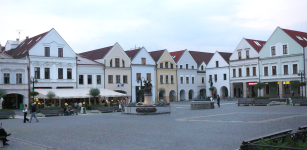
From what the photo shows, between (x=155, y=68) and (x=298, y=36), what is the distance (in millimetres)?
26134

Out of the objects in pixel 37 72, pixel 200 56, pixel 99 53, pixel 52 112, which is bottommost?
pixel 52 112

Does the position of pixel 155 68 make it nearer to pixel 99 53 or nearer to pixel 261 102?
pixel 99 53

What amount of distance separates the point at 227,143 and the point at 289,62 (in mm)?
47168

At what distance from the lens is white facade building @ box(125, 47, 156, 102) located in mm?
56938

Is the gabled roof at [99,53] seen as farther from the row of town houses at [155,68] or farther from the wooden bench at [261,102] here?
the wooden bench at [261,102]

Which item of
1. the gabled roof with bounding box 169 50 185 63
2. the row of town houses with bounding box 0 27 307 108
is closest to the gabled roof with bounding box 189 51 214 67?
the row of town houses with bounding box 0 27 307 108

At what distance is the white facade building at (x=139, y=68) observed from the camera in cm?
5694

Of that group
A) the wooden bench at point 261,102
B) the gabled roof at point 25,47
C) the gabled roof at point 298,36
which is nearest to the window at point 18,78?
the gabled roof at point 25,47

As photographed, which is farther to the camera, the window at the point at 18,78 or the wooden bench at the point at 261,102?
the window at the point at 18,78

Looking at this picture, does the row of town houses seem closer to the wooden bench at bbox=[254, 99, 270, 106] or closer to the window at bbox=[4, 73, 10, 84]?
the window at bbox=[4, 73, 10, 84]

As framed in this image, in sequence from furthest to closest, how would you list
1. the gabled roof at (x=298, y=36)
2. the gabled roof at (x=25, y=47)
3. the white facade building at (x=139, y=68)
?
the white facade building at (x=139, y=68)
the gabled roof at (x=298, y=36)
the gabled roof at (x=25, y=47)

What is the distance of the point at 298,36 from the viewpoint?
186ft

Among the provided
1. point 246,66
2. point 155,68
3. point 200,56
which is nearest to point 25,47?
point 155,68

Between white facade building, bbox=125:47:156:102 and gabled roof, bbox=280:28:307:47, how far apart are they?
964 inches
